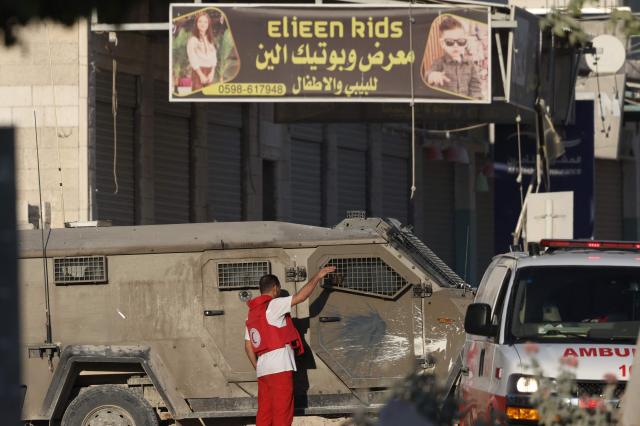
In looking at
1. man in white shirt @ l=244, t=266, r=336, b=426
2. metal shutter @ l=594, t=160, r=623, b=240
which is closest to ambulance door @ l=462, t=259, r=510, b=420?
man in white shirt @ l=244, t=266, r=336, b=426

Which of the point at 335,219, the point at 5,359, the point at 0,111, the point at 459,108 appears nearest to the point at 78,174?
the point at 0,111

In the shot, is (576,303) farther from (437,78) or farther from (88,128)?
(88,128)

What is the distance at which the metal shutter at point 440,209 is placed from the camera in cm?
3638

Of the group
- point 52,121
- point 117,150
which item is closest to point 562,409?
point 52,121

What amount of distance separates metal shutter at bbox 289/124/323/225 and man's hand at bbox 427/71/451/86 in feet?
30.2

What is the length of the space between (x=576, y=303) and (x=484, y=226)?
28864mm

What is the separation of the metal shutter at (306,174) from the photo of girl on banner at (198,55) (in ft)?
30.1

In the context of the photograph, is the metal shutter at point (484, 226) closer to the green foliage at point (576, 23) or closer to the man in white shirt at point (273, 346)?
the man in white shirt at point (273, 346)

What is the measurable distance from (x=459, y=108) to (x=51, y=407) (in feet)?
37.7

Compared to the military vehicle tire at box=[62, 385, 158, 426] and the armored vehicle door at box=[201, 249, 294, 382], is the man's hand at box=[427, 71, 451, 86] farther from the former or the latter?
the military vehicle tire at box=[62, 385, 158, 426]

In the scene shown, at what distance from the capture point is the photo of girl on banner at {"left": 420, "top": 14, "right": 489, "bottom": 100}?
19.3 meters

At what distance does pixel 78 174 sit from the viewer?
1973cm

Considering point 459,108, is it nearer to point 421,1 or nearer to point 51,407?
point 421,1

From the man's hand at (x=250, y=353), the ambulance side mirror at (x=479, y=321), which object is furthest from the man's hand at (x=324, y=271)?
the ambulance side mirror at (x=479, y=321)
